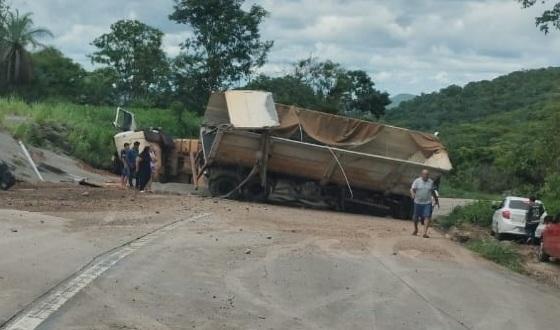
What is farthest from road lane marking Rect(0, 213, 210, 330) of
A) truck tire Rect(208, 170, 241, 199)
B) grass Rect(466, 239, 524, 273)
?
truck tire Rect(208, 170, 241, 199)

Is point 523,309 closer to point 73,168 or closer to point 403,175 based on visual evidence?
point 403,175

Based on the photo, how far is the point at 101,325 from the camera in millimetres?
7898

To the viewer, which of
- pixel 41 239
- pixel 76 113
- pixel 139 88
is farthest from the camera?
pixel 139 88

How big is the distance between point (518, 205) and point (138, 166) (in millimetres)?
11411

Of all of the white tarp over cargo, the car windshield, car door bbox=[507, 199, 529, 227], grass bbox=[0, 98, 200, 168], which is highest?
the white tarp over cargo

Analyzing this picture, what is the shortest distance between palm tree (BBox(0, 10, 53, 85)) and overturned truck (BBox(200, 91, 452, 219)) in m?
39.1

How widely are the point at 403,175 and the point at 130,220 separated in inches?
426

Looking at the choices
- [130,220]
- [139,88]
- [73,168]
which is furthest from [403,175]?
[139,88]

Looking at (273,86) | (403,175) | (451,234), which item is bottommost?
(451,234)

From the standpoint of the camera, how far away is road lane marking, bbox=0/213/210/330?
776cm

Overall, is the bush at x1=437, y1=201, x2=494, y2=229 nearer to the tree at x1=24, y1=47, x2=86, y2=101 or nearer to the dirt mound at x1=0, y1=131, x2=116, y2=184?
the dirt mound at x1=0, y1=131, x2=116, y2=184

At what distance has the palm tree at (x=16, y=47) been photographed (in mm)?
62094

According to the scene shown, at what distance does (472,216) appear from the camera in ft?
99.2

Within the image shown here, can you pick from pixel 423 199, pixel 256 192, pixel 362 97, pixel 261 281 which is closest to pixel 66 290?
pixel 261 281
